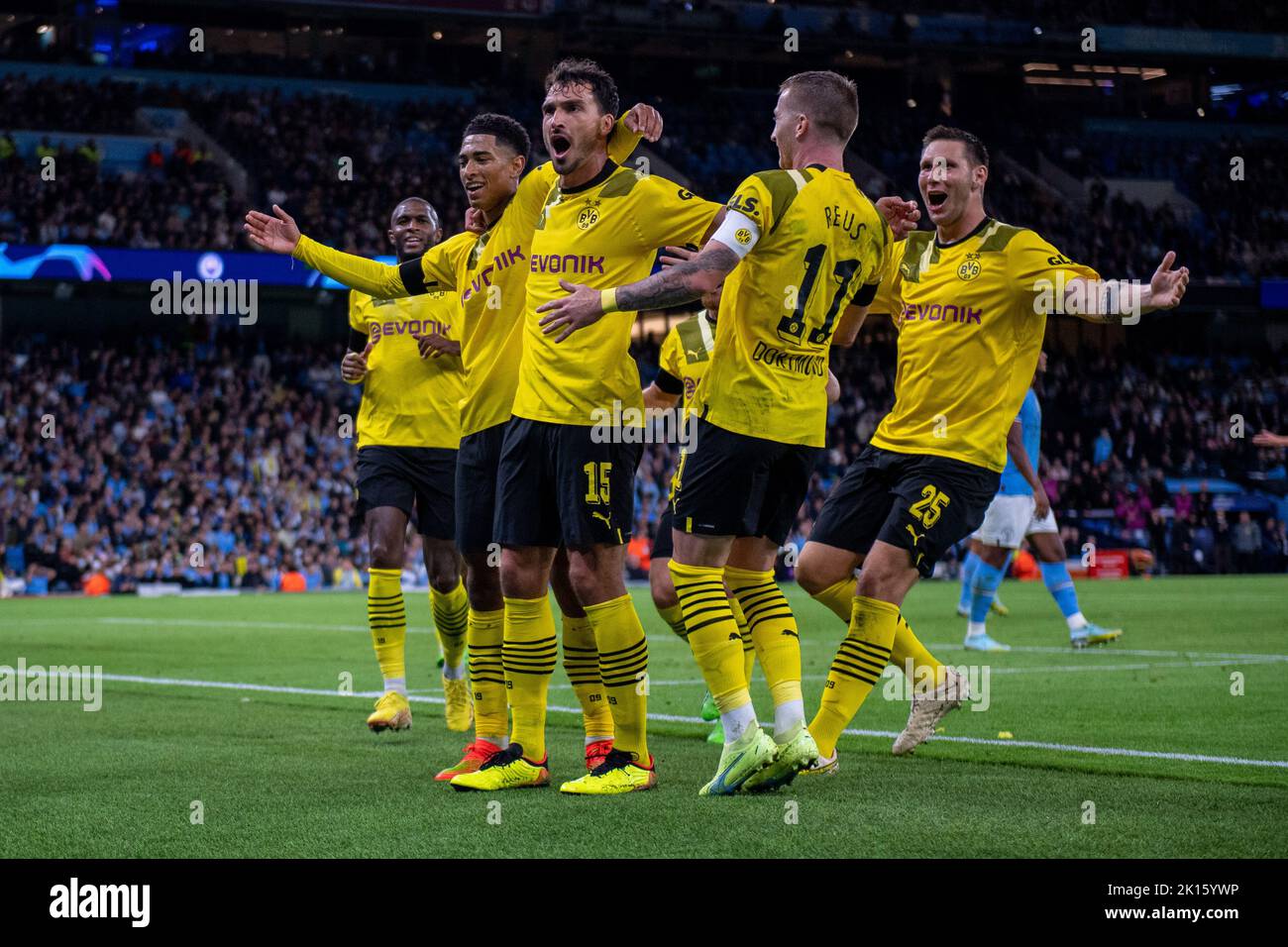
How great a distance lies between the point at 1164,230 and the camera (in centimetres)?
3891

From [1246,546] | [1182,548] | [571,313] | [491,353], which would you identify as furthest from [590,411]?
[1246,546]

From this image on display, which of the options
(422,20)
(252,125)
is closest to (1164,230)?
(422,20)

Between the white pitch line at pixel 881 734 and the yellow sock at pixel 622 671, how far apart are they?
1992 mm

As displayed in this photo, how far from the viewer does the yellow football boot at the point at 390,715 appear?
7.69 metres

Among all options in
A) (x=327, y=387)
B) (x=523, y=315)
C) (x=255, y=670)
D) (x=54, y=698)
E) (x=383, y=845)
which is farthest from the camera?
(x=327, y=387)

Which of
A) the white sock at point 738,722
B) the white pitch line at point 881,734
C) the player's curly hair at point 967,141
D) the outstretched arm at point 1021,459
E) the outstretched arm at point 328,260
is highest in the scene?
the player's curly hair at point 967,141

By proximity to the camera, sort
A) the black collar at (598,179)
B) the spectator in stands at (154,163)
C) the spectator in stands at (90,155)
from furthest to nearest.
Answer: the spectator in stands at (154,163), the spectator in stands at (90,155), the black collar at (598,179)

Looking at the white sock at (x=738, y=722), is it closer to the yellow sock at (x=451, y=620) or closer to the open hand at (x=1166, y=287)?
the open hand at (x=1166, y=287)

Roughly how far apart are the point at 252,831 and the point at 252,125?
104 ft

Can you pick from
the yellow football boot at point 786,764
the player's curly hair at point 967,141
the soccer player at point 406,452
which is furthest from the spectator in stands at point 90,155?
the yellow football boot at point 786,764

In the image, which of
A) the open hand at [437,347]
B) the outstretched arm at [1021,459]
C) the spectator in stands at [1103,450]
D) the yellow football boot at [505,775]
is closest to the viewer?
the yellow football boot at [505,775]

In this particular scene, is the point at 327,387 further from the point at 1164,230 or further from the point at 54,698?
the point at 54,698

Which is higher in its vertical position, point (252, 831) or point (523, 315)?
point (523, 315)

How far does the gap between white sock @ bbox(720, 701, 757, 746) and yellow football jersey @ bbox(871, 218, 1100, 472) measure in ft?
4.86
